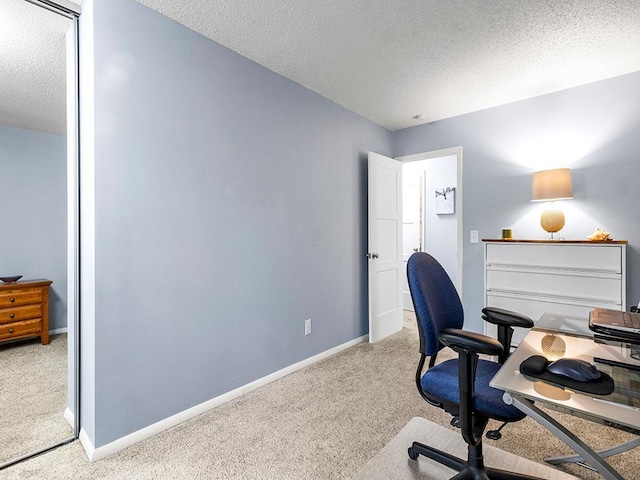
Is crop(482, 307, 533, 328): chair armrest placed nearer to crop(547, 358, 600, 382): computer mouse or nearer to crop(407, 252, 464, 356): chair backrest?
crop(407, 252, 464, 356): chair backrest

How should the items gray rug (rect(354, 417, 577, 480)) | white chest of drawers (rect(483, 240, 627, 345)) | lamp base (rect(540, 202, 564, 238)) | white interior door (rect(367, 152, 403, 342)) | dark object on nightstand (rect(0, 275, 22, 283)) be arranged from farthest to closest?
white interior door (rect(367, 152, 403, 342)) < lamp base (rect(540, 202, 564, 238)) < white chest of drawers (rect(483, 240, 627, 345)) < dark object on nightstand (rect(0, 275, 22, 283)) < gray rug (rect(354, 417, 577, 480))

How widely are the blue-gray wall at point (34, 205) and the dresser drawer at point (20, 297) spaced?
0.43 ft

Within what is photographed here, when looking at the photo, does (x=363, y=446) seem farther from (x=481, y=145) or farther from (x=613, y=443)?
(x=481, y=145)

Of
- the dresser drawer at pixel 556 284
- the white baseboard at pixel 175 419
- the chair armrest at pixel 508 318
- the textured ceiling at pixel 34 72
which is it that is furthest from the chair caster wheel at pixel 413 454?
the textured ceiling at pixel 34 72

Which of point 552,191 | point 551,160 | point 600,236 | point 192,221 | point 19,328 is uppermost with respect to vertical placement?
point 551,160

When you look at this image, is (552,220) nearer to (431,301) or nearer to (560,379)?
(431,301)

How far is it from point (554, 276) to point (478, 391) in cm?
207

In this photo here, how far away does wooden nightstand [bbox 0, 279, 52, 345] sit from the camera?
209 centimetres

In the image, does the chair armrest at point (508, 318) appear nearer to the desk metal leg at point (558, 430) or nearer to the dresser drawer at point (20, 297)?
the desk metal leg at point (558, 430)

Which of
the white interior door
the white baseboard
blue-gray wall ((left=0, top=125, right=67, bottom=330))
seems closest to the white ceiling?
blue-gray wall ((left=0, top=125, right=67, bottom=330))

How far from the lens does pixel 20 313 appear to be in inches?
86.2

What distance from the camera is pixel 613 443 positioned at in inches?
71.2

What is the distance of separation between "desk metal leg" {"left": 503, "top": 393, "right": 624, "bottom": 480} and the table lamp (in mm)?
2365

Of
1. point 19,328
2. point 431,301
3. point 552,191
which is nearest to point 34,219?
point 19,328
